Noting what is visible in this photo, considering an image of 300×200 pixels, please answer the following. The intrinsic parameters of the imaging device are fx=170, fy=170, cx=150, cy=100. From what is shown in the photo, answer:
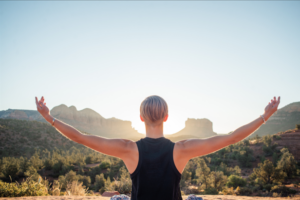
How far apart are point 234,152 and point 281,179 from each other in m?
14.6

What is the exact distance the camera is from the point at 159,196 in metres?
1.64

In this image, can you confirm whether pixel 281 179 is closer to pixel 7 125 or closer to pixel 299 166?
pixel 299 166

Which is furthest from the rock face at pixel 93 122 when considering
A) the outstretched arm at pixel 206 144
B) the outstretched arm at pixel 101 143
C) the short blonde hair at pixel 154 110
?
the outstretched arm at pixel 206 144

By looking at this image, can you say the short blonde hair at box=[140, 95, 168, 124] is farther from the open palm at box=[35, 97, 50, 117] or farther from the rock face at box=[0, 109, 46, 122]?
the rock face at box=[0, 109, 46, 122]

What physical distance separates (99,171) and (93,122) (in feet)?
260

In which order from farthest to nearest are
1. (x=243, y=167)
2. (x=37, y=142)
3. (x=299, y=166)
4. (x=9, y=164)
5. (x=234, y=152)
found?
(x=37, y=142), (x=234, y=152), (x=243, y=167), (x=299, y=166), (x=9, y=164)

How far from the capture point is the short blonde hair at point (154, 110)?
1686 millimetres

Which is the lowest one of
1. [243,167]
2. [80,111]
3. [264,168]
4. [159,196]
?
[243,167]

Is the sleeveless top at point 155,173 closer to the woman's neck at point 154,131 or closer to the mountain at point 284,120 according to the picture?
the woman's neck at point 154,131

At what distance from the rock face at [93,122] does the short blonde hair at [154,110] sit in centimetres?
8330

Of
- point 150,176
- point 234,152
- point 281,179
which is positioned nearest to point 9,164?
point 150,176

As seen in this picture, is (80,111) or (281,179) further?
(80,111)

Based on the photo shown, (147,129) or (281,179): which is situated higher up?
(147,129)

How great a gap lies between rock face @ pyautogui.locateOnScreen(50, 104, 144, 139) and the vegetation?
4194 centimetres
